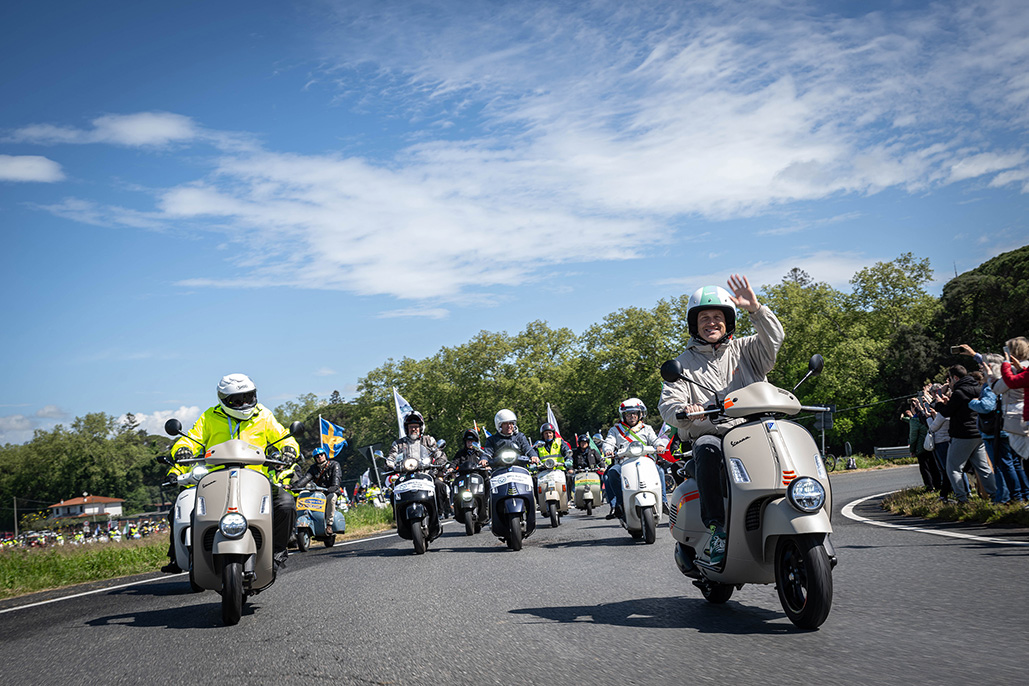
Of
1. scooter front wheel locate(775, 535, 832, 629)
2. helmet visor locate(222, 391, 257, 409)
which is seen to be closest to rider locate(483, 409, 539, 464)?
helmet visor locate(222, 391, 257, 409)

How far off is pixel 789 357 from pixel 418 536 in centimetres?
5398

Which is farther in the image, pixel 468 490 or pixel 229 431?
pixel 468 490

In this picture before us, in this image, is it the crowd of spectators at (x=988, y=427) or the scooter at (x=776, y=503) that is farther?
the crowd of spectators at (x=988, y=427)

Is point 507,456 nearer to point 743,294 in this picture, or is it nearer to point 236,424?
point 236,424

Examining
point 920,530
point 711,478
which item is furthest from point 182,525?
point 920,530

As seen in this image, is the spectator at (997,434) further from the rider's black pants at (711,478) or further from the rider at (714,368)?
the rider's black pants at (711,478)

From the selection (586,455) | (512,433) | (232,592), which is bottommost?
(232,592)

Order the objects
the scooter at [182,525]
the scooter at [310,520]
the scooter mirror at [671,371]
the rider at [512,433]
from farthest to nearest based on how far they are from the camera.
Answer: the scooter at [310,520] → the rider at [512,433] → the scooter at [182,525] → the scooter mirror at [671,371]

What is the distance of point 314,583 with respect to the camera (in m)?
9.20

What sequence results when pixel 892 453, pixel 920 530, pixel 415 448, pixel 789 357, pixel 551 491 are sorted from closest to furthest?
pixel 920 530 < pixel 415 448 < pixel 551 491 < pixel 892 453 < pixel 789 357

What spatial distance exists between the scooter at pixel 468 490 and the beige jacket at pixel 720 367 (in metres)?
8.85

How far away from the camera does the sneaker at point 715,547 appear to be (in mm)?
5504

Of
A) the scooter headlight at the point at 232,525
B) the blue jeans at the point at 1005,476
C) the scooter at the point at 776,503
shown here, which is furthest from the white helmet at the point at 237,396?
the blue jeans at the point at 1005,476

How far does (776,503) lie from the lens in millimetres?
5027
